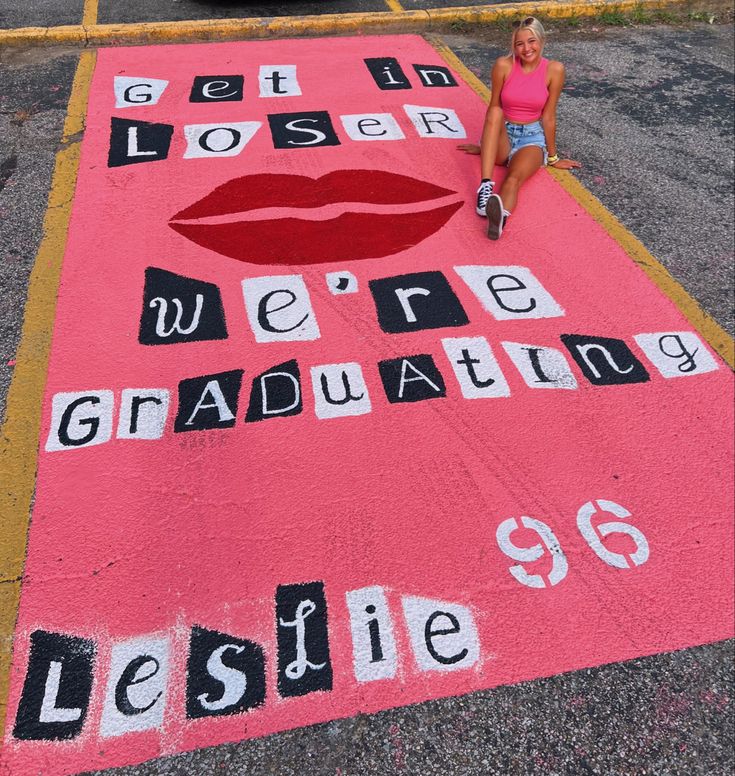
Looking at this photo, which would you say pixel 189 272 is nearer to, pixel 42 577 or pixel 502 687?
pixel 42 577

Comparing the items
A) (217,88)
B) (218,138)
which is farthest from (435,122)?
(217,88)

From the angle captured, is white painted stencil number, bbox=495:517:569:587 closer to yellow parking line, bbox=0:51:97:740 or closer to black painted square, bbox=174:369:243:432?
black painted square, bbox=174:369:243:432

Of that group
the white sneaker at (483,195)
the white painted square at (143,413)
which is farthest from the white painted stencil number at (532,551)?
the white sneaker at (483,195)

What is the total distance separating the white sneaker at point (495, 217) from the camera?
4184 millimetres

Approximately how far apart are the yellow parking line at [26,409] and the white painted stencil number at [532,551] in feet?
6.10

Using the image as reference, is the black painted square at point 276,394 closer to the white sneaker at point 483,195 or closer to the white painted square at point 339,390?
the white painted square at point 339,390

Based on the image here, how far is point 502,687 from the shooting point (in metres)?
2.39

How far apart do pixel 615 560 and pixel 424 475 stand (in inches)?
33.3

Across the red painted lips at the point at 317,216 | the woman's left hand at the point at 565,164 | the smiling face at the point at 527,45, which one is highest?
the smiling face at the point at 527,45

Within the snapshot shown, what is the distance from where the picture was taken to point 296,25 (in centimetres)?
706

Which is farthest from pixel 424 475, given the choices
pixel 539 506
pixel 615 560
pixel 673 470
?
pixel 673 470

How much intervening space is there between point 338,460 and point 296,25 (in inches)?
226

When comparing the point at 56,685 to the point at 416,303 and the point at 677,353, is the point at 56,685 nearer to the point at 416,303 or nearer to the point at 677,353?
the point at 416,303

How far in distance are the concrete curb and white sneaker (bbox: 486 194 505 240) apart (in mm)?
3995
